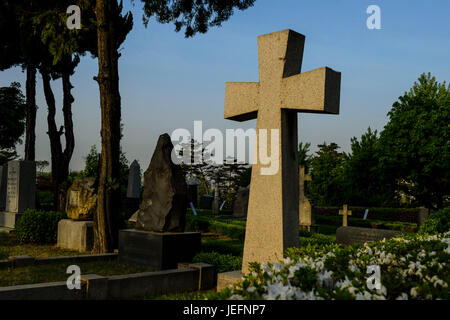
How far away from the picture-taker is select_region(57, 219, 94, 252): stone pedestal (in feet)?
30.9

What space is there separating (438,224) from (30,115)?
60.6 feet

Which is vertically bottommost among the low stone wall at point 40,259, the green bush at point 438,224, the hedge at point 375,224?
the hedge at point 375,224

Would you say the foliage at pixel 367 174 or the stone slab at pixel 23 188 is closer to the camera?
the stone slab at pixel 23 188

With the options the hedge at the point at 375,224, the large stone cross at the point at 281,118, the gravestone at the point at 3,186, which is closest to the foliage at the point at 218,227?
the gravestone at the point at 3,186

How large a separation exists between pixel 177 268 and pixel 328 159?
113 feet

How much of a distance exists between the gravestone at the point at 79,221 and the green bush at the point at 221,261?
143 inches

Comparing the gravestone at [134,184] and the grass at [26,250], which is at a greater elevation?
the gravestone at [134,184]

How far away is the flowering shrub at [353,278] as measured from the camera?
2186 millimetres

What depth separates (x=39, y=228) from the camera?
10555 millimetres

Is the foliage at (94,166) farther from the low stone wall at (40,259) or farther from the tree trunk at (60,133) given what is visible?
the low stone wall at (40,259)

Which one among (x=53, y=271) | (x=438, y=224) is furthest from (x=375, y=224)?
(x=53, y=271)

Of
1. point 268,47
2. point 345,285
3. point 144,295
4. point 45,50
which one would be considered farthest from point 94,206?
point 45,50
